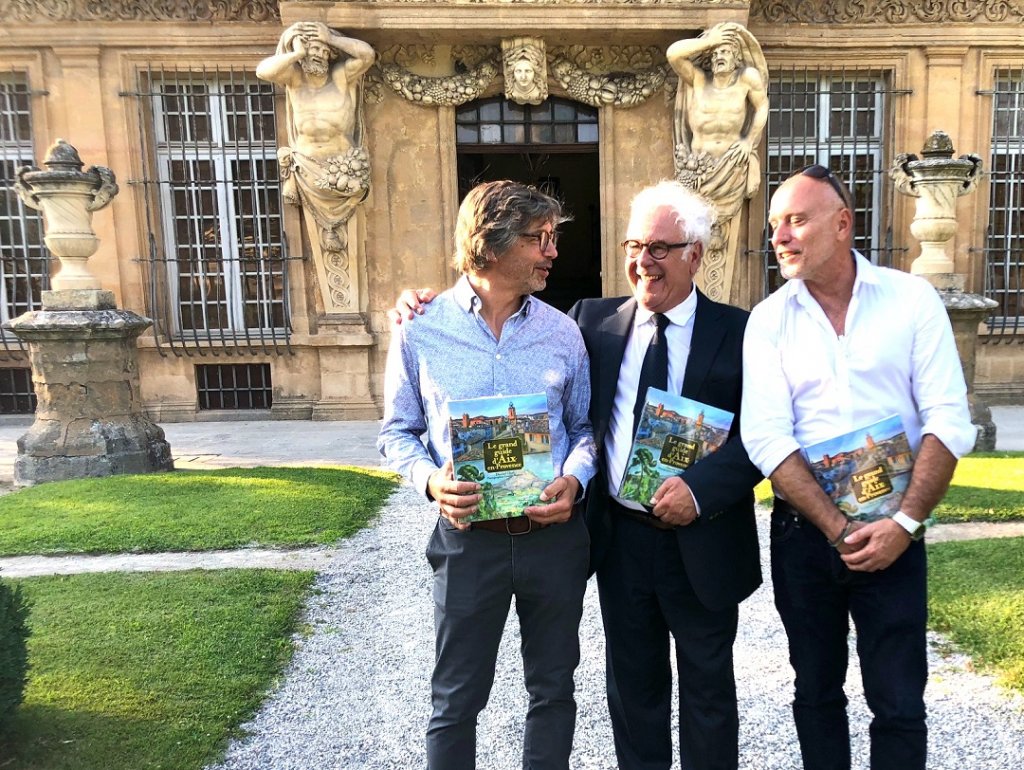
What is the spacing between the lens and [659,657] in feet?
7.61

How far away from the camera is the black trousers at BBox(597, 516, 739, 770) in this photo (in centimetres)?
220

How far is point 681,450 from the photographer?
215 cm

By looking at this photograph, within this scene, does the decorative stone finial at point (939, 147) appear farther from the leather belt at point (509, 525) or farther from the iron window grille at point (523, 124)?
the leather belt at point (509, 525)

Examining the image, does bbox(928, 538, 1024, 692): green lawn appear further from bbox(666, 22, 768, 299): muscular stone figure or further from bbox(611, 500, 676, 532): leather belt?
bbox(666, 22, 768, 299): muscular stone figure

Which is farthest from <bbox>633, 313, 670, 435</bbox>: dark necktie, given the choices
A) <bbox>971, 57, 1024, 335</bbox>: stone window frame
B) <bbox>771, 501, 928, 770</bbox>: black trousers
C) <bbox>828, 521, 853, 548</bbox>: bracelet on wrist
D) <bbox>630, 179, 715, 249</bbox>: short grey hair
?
<bbox>971, 57, 1024, 335</bbox>: stone window frame

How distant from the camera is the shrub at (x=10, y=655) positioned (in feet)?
8.28

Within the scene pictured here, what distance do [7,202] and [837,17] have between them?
11.0 meters

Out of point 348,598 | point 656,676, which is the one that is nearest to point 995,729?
point 656,676

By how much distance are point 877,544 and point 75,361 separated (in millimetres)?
6744

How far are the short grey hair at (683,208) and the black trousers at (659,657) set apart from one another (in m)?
0.83

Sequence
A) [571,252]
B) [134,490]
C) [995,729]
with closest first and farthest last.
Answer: [995,729] → [134,490] → [571,252]

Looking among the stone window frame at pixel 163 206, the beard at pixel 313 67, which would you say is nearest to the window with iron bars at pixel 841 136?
the beard at pixel 313 67

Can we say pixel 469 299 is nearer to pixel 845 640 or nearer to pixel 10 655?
pixel 845 640

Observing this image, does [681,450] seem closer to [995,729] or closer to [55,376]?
[995,729]
